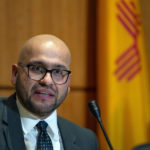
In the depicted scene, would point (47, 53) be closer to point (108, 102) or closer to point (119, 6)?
point (108, 102)

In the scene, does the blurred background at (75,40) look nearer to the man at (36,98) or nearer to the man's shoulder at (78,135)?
the man's shoulder at (78,135)

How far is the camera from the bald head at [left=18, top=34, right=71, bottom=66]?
3.38ft

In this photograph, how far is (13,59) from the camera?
163cm

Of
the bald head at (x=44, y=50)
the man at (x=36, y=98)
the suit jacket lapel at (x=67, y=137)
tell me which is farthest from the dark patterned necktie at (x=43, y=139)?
the bald head at (x=44, y=50)

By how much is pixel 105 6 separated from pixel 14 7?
652 mm

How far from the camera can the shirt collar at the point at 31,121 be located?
1037mm

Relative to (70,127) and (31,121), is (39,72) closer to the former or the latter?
(31,121)

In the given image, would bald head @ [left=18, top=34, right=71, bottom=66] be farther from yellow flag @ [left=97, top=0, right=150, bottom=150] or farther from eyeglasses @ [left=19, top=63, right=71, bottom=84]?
yellow flag @ [left=97, top=0, right=150, bottom=150]

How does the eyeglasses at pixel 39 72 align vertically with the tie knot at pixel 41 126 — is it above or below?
above

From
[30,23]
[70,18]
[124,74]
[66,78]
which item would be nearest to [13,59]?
[30,23]

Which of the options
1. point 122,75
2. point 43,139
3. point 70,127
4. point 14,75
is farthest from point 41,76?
point 122,75

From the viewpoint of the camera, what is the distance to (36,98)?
3.29 ft

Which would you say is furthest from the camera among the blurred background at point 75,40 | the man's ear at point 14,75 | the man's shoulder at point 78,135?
the blurred background at point 75,40

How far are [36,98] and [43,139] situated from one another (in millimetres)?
181
